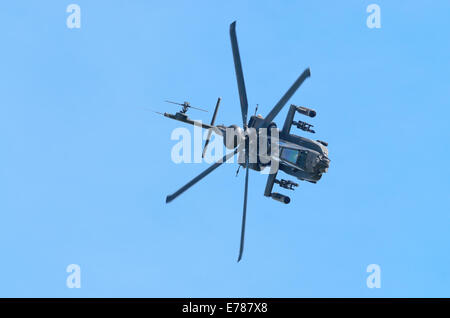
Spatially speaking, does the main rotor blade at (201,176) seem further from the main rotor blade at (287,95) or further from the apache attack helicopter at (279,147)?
the main rotor blade at (287,95)

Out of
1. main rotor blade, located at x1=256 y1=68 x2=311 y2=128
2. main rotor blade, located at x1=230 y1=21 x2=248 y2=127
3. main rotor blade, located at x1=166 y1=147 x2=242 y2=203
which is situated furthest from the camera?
main rotor blade, located at x1=166 y1=147 x2=242 y2=203

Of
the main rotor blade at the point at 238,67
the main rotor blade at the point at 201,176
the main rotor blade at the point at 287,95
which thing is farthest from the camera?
the main rotor blade at the point at 201,176

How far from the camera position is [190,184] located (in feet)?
197

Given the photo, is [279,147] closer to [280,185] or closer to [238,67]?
[280,185]

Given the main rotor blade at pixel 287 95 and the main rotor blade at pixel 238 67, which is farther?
the main rotor blade at pixel 238 67

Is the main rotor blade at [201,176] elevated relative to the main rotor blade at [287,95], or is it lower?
lower

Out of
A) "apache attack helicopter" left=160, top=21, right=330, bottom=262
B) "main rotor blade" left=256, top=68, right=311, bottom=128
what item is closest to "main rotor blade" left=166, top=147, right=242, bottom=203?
"apache attack helicopter" left=160, top=21, right=330, bottom=262

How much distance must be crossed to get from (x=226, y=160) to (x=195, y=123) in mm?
4600

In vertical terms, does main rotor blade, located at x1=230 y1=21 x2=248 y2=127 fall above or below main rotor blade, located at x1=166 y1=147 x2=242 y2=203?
above

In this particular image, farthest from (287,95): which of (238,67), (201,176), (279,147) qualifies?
(201,176)

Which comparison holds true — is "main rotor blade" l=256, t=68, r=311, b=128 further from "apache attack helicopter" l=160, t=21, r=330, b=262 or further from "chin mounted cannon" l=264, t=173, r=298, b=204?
"chin mounted cannon" l=264, t=173, r=298, b=204

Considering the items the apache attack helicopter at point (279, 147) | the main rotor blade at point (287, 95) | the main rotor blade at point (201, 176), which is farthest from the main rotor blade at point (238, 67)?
the main rotor blade at point (201, 176)

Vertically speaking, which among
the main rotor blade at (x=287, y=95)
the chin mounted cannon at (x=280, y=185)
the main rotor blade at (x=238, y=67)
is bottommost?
the chin mounted cannon at (x=280, y=185)
